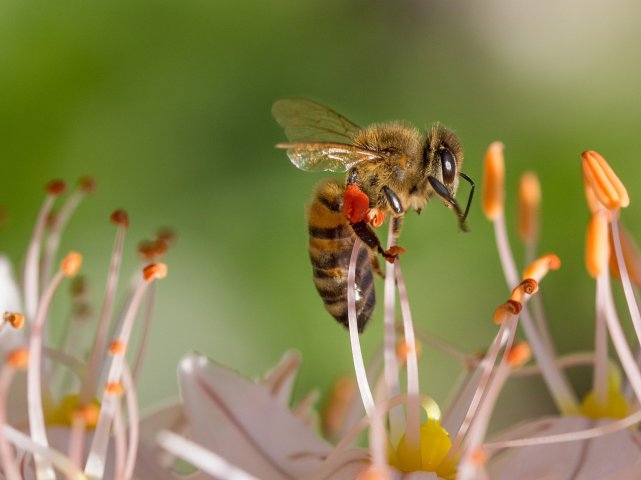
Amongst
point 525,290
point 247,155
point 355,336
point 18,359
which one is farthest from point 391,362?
point 247,155

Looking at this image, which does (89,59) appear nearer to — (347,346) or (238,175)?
(238,175)

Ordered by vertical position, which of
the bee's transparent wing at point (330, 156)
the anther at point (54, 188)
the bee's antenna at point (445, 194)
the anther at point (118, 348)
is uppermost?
the bee's transparent wing at point (330, 156)

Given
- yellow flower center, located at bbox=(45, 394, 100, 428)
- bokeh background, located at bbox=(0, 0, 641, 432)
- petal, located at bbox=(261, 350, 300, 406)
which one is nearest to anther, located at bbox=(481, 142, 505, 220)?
petal, located at bbox=(261, 350, 300, 406)

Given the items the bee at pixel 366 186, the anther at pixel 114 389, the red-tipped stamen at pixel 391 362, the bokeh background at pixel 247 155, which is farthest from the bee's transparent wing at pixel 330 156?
the bokeh background at pixel 247 155

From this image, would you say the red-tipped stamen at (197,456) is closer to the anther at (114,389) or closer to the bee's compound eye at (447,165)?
the anther at (114,389)

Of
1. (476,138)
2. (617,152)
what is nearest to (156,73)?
(476,138)

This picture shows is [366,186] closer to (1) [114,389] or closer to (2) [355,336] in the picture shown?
(2) [355,336]
